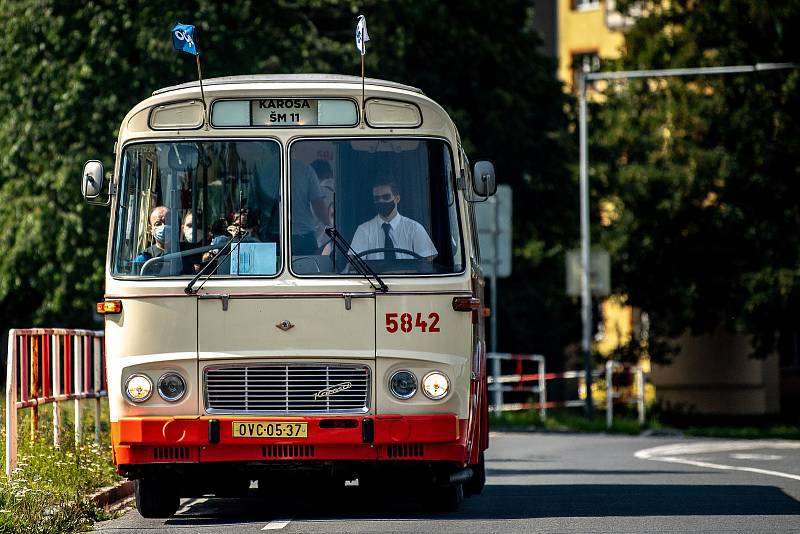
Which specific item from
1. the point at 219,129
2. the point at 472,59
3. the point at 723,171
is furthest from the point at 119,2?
the point at 219,129

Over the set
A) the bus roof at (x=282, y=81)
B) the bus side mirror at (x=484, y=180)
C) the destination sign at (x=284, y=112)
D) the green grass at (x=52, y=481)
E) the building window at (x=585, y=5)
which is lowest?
the green grass at (x=52, y=481)

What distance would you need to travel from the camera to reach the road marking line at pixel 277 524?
12.2 meters

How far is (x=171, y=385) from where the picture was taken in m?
12.2

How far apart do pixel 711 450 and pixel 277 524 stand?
41.4 feet

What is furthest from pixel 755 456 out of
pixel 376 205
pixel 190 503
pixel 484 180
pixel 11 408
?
pixel 376 205

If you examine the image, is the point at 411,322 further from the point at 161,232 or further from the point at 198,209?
the point at 161,232

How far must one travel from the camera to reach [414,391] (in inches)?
480

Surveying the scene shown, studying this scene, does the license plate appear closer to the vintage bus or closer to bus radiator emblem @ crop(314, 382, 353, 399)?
the vintage bus

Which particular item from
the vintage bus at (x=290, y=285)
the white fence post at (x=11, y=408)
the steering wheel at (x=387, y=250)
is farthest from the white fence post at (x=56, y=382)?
the steering wheel at (x=387, y=250)

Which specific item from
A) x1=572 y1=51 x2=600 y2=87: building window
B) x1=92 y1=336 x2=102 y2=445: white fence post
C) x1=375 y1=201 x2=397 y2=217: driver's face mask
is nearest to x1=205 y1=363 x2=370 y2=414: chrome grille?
x1=375 y1=201 x2=397 y2=217: driver's face mask

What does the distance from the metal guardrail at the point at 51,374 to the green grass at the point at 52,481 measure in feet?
0.49

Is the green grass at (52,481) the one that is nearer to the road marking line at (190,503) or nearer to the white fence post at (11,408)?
the white fence post at (11,408)

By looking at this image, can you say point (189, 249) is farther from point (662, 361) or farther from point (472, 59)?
point (662, 361)

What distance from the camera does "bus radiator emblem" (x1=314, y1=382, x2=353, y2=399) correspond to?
12.1m
